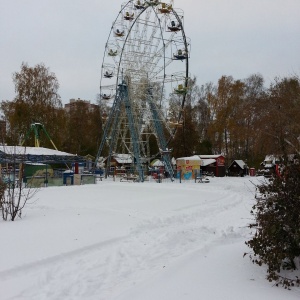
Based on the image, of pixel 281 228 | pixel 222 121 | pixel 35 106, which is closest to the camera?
pixel 281 228

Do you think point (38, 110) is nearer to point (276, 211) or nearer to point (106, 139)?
point (106, 139)

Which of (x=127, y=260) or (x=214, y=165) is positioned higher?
(x=214, y=165)

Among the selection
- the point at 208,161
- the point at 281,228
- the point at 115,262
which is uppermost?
the point at 208,161

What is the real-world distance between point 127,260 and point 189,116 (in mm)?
47139

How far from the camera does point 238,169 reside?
47688 millimetres

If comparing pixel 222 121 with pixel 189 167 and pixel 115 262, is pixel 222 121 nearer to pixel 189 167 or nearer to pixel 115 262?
pixel 189 167

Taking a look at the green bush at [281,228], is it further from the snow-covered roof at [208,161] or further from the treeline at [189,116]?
the snow-covered roof at [208,161]

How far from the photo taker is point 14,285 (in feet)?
18.0

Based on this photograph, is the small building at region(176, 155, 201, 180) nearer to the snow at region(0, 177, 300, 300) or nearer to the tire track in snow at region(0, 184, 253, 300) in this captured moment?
the snow at region(0, 177, 300, 300)

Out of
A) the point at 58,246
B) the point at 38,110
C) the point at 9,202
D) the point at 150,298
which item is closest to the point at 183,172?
the point at 38,110

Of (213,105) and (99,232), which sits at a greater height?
(213,105)

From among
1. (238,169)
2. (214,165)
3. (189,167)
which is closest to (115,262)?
(189,167)

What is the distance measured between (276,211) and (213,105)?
163ft

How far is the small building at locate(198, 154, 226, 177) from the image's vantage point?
44888 millimetres
